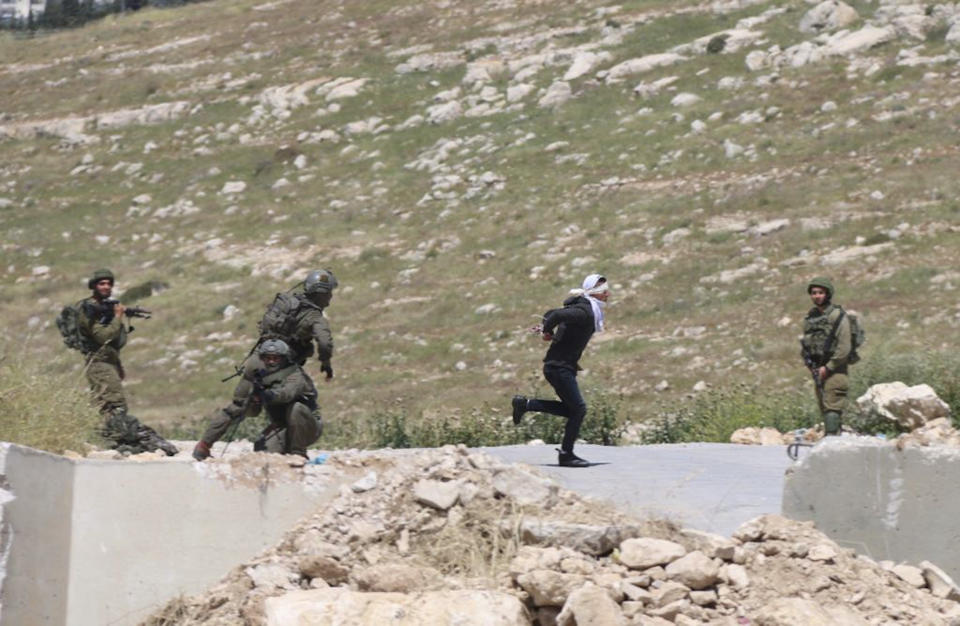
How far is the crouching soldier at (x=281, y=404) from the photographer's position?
422 inches

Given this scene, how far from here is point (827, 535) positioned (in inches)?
324

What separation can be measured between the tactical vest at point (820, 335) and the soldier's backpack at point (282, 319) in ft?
15.8

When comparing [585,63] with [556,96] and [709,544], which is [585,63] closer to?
[556,96]

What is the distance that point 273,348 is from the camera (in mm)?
10789

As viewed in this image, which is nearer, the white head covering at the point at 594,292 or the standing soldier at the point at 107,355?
the white head covering at the point at 594,292

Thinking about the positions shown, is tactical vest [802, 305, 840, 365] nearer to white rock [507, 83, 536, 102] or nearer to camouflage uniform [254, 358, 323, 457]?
camouflage uniform [254, 358, 323, 457]

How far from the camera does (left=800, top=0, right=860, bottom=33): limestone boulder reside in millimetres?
41781

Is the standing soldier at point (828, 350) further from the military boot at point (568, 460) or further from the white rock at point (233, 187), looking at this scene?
the white rock at point (233, 187)

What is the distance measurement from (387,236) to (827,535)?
97.0ft

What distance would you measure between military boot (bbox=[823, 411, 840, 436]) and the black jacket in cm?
329

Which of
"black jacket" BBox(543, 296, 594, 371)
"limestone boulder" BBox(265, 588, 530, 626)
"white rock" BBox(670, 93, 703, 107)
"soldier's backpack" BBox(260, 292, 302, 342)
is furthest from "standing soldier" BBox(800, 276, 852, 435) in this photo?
"white rock" BBox(670, 93, 703, 107)

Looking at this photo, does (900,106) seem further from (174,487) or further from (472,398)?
(174,487)

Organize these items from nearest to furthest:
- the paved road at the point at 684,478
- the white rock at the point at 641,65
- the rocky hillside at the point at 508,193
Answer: the paved road at the point at 684,478, the rocky hillside at the point at 508,193, the white rock at the point at 641,65

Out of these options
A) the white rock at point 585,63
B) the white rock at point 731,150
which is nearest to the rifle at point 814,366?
the white rock at point 731,150
